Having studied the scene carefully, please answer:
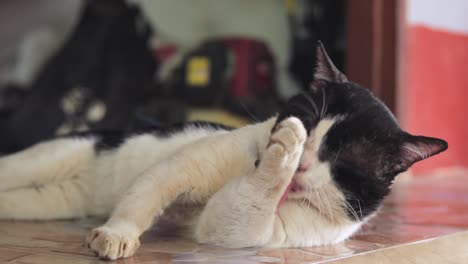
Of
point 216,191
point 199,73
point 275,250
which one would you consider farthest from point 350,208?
point 199,73

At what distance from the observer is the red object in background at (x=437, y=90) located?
274cm

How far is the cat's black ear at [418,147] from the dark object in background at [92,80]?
6.44ft

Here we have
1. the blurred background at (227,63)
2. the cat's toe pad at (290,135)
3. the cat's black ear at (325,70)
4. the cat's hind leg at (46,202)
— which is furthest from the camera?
the blurred background at (227,63)

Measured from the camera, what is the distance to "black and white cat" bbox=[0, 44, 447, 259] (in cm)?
101

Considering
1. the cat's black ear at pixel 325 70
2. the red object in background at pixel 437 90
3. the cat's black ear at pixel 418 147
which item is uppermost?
the cat's black ear at pixel 325 70

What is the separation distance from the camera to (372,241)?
4.07ft

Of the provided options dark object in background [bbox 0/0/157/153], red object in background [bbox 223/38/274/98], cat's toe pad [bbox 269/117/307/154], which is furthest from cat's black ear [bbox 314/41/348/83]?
dark object in background [bbox 0/0/157/153]

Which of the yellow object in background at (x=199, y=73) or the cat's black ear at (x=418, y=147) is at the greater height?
the cat's black ear at (x=418, y=147)

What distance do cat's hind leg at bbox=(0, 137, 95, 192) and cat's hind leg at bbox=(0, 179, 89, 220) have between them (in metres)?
0.02

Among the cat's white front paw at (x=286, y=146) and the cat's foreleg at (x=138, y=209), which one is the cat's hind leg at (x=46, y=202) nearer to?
the cat's foreleg at (x=138, y=209)

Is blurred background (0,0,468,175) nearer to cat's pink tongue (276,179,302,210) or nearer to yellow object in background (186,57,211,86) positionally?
yellow object in background (186,57,211,86)

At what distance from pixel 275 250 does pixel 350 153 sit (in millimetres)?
235

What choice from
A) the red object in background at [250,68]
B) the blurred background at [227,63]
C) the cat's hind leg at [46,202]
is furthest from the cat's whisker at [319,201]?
the red object in background at [250,68]

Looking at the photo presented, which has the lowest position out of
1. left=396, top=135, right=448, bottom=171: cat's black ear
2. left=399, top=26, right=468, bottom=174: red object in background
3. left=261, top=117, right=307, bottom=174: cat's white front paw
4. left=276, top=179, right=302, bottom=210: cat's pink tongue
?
left=399, top=26, right=468, bottom=174: red object in background
